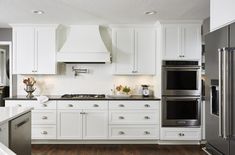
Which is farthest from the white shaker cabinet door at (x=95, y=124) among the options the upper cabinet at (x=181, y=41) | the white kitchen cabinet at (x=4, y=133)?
the white kitchen cabinet at (x=4, y=133)

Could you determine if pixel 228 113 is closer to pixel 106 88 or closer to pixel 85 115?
pixel 85 115

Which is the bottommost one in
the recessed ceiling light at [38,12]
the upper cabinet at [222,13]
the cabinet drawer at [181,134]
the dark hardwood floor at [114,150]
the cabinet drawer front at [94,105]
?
the dark hardwood floor at [114,150]

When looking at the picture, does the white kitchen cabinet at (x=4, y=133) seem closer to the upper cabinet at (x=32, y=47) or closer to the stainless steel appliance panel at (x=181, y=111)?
the upper cabinet at (x=32, y=47)

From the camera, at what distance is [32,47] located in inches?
181

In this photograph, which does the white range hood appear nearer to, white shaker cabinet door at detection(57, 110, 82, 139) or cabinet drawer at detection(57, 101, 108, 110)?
cabinet drawer at detection(57, 101, 108, 110)

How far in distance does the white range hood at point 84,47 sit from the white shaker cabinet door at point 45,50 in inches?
8.3

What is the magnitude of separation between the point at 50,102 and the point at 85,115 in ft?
2.31

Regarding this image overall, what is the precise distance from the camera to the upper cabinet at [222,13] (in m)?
1.78

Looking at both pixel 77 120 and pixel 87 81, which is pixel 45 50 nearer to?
pixel 87 81

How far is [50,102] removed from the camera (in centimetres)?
429

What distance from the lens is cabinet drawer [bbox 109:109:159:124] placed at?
4312mm

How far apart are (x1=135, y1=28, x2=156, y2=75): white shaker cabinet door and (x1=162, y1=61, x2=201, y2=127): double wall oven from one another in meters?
0.43

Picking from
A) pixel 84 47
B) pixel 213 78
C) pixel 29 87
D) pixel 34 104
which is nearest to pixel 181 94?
pixel 84 47

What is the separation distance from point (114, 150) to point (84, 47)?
2.05 metres
